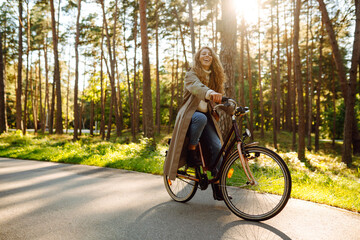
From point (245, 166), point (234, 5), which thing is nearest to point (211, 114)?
point (245, 166)

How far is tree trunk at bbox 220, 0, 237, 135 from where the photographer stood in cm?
765

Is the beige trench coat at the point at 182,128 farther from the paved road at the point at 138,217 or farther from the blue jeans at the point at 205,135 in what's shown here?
the paved road at the point at 138,217

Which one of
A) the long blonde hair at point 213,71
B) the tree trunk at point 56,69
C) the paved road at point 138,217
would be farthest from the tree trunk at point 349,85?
the tree trunk at point 56,69

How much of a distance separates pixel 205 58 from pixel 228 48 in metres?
4.34

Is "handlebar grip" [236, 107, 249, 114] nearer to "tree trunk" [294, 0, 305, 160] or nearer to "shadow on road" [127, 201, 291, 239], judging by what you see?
"shadow on road" [127, 201, 291, 239]

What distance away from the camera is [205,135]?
355cm

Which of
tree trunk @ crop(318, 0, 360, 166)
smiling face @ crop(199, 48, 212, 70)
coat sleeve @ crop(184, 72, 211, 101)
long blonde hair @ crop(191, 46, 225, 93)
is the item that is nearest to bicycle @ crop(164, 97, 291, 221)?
coat sleeve @ crop(184, 72, 211, 101)

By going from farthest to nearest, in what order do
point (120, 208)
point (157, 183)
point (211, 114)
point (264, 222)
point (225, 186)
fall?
point (157, 183) < point (211, 114) < point (120, 208) < point (225, 186) < point (264, 222)

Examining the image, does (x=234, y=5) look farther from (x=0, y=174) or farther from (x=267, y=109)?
(x=267, y=109)

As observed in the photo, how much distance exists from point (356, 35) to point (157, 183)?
10.8 meters

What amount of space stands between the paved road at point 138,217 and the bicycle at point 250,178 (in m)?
0.16

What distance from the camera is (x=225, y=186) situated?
3131mm

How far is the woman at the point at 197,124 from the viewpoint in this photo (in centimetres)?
340

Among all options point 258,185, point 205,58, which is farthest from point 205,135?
point 205,58
